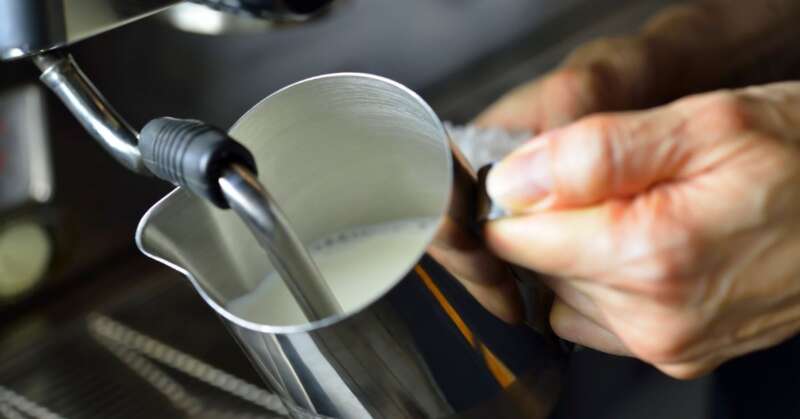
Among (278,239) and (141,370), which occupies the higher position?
(278,239)

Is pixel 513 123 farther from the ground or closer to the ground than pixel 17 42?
closer to the ground

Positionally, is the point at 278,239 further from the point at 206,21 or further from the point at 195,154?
the point at 206,21

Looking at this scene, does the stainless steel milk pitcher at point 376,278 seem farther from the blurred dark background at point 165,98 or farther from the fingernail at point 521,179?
the blurred dark background at point 165,98

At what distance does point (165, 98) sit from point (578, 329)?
0.94 ft

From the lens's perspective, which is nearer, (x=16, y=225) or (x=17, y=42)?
(x=17, y=42)

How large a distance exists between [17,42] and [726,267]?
228mm

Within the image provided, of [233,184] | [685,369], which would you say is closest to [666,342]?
[685,369]

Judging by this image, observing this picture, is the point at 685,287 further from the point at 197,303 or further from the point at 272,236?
the point at 197,303

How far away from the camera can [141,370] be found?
1.46 ft

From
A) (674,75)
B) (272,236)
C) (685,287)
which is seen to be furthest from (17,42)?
(674,75)

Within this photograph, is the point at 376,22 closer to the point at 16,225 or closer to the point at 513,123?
the point at 513,123

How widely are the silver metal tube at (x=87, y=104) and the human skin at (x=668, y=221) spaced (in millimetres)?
128

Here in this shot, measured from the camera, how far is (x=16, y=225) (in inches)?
19.0

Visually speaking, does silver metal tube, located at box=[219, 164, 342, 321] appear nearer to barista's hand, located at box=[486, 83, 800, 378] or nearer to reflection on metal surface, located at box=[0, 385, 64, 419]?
barista's hand, located at box=[486, 83, 800, 378]
